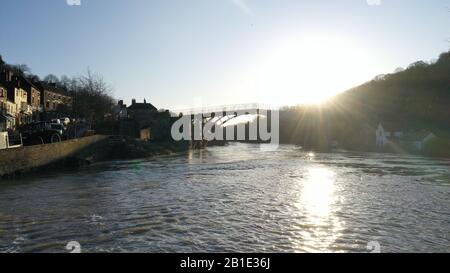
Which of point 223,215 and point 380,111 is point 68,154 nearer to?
point 223,215

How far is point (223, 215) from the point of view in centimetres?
1862

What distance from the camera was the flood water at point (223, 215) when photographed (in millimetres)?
13961

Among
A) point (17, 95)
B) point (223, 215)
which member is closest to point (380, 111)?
point (17, 95)

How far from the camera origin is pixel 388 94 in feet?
410

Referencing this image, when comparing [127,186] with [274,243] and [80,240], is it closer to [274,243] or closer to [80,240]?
[80,240]

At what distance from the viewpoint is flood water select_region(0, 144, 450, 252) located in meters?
14.0

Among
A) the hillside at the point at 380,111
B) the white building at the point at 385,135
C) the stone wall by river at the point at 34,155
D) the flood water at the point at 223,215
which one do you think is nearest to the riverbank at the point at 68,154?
the stone wall by river at the point at 34,155

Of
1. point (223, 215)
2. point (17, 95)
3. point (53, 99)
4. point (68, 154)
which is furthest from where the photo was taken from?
point (53, 99)

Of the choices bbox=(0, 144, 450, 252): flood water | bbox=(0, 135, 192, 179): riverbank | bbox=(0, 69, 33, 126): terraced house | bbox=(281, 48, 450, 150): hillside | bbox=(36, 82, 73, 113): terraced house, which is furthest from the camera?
bbox=(281, 48, 450, 150): hillside

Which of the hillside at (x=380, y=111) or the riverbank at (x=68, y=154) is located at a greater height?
the hillside at (x=380, y=111)

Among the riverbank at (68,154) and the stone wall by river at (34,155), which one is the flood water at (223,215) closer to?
the stone wall by river at (34,155)

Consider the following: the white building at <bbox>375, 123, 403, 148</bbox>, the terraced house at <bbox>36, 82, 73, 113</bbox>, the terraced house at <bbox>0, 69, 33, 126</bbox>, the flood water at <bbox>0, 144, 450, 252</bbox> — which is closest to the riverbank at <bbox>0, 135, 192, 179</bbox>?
the flood water at <bbox>0, 144, 450, 252</bbox>

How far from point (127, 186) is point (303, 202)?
12.4m

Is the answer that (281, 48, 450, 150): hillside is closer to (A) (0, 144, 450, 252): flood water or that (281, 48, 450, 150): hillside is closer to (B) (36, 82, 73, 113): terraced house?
(B) (36, 82, 73, 113): terraced house
